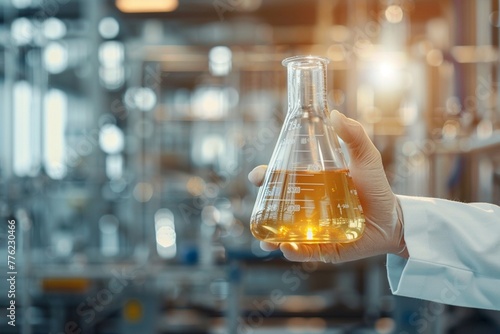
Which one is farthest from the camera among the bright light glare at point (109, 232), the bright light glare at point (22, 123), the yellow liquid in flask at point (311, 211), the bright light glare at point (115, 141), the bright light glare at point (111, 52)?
the bright light glare at point (109, 232)

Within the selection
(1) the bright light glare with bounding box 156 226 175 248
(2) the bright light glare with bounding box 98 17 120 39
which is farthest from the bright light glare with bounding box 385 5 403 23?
(2) the bright light glare with bounding box 98 17 120 39

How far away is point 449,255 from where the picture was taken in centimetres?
117

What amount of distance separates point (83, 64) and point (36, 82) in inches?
88.0

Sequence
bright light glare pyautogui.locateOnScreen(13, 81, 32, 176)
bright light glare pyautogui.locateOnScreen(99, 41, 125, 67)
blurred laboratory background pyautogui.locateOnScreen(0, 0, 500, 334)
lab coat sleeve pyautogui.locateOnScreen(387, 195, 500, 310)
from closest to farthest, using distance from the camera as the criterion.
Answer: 1. lab coat sleeve pyautogui.locateOnScreen(387, 195, 500, 310)
2. blurred laboratory background pyautogui.locateOnScreen(0, 0, 500, 334)
3. bright light glare pyautogui.locateOnScreen(13, 81, 32, 176)
4. bright light glare pyautogui.locateOnScreen(99, 41, 125, 67)

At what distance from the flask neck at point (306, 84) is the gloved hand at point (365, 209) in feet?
0.17

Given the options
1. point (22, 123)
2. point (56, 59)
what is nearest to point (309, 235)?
point (22, 123)

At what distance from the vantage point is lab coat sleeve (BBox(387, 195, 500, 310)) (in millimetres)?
1136

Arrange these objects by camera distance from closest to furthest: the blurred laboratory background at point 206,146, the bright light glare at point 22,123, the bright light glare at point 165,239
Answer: the blurred laboratory background at point 206,146 → the bright light glare at point 22,123 → the bright light glare at point 165,239

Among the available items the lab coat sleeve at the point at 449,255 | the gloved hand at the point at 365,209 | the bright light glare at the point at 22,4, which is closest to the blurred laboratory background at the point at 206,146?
the bright light glare at the point at 22,4

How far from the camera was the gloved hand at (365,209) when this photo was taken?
3.19ft

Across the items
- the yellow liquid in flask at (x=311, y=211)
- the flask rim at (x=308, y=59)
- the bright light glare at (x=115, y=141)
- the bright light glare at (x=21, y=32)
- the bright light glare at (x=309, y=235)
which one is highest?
the bright light glare at (x=21, y=32)

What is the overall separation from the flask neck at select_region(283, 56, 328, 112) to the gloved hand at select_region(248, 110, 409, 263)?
0.05m

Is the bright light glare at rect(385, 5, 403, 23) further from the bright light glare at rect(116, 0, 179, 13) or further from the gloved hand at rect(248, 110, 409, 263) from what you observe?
the gloved hand at rect(248, 110, 409, 263)

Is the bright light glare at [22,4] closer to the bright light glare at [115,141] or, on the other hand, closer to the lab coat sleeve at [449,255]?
the bright light glare at [115,141]
